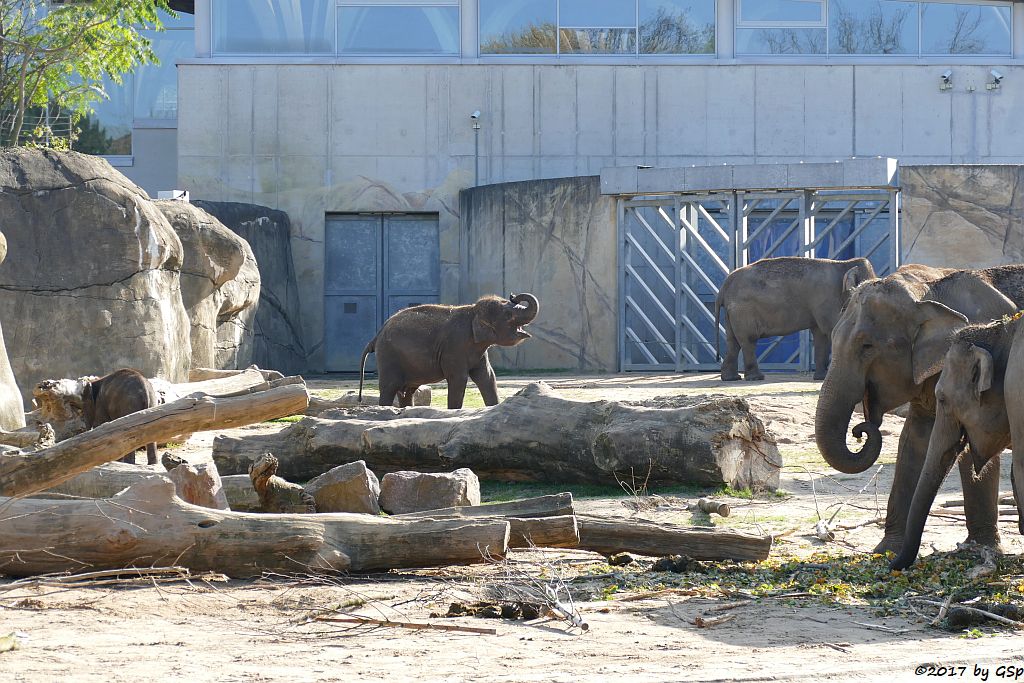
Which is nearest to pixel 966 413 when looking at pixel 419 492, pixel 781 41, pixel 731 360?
pixel 419 492

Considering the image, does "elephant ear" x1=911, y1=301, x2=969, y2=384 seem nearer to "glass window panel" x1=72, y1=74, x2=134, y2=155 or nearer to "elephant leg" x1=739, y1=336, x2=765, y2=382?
"elephant leg" x1=739, y1=336, x2=765, y2=382

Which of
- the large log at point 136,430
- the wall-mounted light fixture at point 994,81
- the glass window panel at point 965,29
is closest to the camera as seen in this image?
the large log at point 136,430

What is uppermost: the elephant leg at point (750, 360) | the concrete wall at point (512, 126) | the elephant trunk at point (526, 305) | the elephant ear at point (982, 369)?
the concrete wall at point (512, 126)

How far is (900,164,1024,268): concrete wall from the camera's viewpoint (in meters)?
20.4

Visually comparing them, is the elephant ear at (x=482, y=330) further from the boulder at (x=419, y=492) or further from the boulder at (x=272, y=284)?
the boulder at (x=272, y=284)

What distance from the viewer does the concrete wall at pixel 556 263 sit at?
2186 centimetres

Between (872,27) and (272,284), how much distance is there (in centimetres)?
1221

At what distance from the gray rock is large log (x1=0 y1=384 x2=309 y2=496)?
848mm

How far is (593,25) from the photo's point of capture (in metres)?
25.3

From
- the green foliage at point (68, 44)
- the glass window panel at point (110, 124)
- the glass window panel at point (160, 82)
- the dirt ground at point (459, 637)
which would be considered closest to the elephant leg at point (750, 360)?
the green foliage at point (68, 44)

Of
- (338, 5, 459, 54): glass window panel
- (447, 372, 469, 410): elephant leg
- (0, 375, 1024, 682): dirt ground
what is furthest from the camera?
(338, 5, 459, 54): glass window panel

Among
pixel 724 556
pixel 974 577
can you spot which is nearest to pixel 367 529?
pixel 724 556

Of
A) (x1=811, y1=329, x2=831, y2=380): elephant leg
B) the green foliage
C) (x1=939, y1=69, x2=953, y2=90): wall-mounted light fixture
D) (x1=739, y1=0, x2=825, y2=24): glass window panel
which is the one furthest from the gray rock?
(x1=939, y1=69, x2=953, y2=90): wall-mounted light fixture

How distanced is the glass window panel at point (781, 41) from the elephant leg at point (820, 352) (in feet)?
27.5
